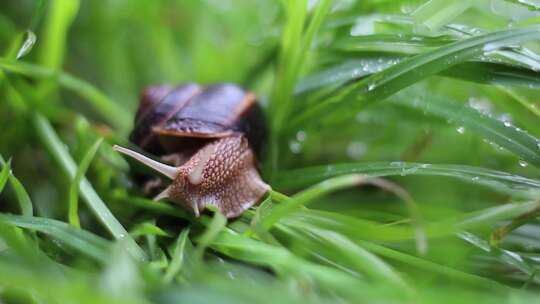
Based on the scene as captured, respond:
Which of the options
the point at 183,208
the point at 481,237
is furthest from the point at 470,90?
the point at 183,208

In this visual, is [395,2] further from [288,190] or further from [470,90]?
[288,190]

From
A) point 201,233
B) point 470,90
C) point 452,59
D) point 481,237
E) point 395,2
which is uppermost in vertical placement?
point 395,2

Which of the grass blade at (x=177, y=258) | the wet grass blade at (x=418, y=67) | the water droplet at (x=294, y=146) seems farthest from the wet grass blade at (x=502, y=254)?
the water droplet at (x=294, y=146)

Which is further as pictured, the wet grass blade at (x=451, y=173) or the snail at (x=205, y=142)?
the snail at (x=205, y=142)

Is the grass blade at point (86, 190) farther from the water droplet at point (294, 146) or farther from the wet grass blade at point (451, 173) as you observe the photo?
the water droplet at point (294, 146)

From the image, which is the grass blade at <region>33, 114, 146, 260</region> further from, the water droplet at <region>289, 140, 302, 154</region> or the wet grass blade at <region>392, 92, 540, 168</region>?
the wet grass blade at <region>392, 92, 540, 168</region>

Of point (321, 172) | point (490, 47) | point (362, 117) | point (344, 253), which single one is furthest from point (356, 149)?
point (344, 253)
